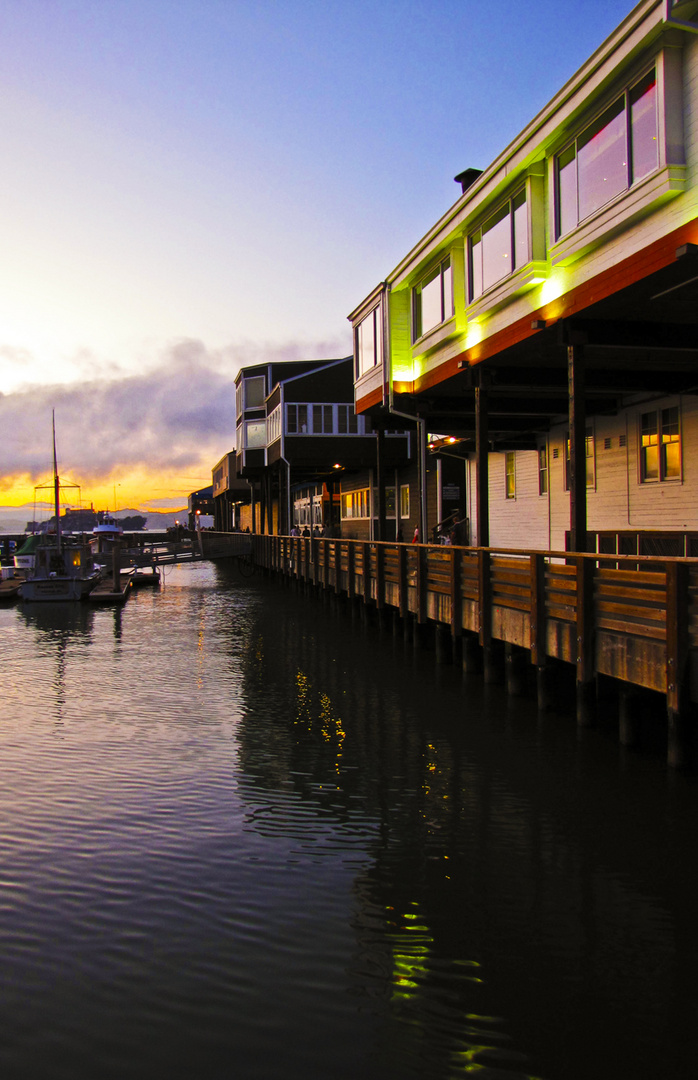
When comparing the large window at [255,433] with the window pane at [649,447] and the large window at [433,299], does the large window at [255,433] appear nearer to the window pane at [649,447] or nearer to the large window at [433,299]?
the large window at [433,299]

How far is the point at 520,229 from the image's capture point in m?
14.1

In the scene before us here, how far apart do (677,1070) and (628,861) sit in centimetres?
253

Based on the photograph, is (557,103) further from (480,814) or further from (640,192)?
(480,814)

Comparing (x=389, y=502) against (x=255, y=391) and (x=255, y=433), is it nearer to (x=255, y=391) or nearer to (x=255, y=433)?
(x=255, y=433)

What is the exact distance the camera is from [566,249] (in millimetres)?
12625

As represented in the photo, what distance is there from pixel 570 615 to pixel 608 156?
639cm

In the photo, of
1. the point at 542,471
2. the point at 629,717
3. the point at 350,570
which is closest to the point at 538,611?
the point at 629,717

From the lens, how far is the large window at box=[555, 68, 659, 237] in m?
10.5

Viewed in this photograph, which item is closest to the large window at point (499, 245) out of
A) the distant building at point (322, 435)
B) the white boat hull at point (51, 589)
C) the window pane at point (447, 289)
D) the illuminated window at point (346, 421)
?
A: the window pane at point (447, 289)

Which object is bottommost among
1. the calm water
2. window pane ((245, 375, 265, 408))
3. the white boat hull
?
the calm water

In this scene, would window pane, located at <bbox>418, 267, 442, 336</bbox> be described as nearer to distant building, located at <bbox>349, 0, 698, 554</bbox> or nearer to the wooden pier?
distant building, located at <bbox>349, 0, 698, 554</bbox>

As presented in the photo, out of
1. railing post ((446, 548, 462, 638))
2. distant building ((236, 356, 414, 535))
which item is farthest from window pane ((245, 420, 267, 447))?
railing post ((446, 548, 462, 638))

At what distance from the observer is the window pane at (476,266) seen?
16.1m

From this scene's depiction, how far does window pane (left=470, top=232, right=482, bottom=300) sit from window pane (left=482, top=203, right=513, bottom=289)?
0.68 feet
